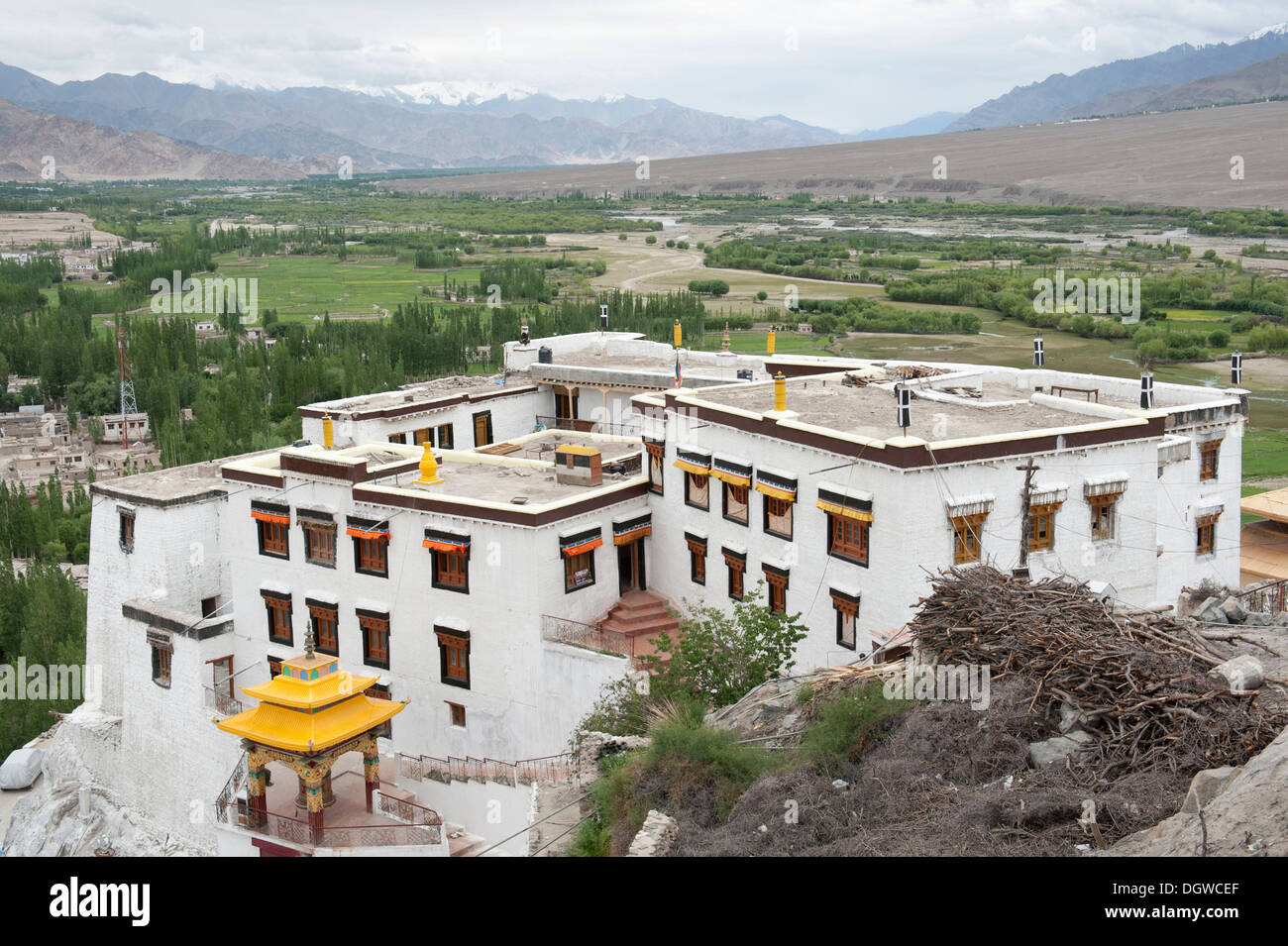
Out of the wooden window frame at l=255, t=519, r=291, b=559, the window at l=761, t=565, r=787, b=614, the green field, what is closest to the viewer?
the window at l=761, t=565, r=787, b=614

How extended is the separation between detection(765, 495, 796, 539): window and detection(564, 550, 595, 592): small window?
12.1ft

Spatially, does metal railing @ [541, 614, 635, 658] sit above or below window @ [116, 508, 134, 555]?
below

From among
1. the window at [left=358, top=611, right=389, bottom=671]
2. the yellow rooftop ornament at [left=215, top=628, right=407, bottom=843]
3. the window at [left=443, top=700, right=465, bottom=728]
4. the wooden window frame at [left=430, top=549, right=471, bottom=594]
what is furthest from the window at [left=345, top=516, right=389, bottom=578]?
the yellow rooftop ornament at [left=215, top=628, right=407, bottom=843]

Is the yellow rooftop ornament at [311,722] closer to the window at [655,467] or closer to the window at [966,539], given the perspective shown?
the window at [655,467]

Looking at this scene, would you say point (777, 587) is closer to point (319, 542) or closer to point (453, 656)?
point (453, 656)

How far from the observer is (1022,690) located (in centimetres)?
1567

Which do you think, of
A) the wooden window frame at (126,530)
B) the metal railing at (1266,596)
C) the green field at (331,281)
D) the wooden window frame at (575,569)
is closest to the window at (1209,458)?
the metal railing at (1266,596)

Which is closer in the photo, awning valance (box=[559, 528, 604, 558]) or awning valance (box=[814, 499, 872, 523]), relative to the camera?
awning valance (box=[814, 499, 872, 523])

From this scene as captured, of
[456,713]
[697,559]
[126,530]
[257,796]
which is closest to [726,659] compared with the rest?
[697,559]

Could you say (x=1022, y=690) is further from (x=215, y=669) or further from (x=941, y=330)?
(x=941, y=330)

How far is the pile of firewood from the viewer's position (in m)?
14.1

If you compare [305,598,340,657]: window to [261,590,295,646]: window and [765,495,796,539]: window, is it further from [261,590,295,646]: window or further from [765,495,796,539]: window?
[765,495,796,539]: window
